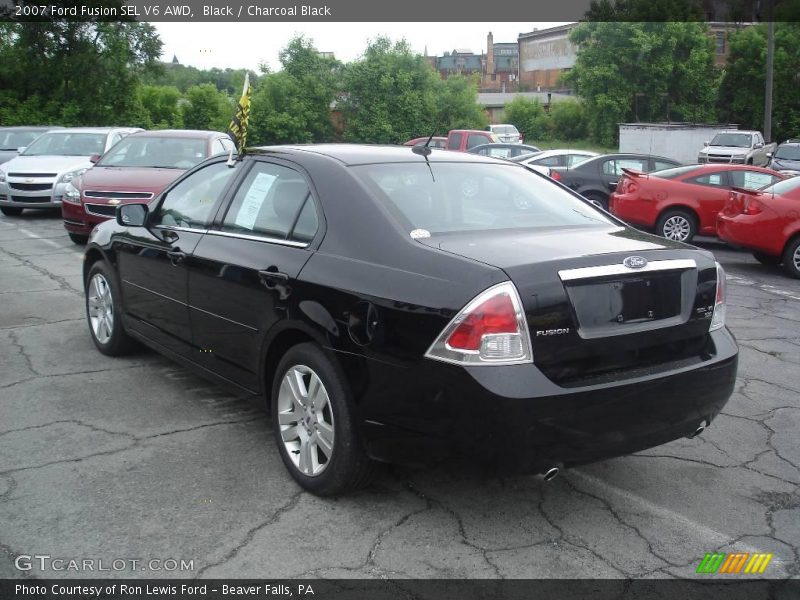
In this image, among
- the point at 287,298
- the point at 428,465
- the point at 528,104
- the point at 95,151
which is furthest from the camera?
the point at 528,104

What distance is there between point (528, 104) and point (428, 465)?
195ft

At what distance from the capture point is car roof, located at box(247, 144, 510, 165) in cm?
440

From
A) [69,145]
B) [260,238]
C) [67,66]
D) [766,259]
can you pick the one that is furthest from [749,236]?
[67,66]

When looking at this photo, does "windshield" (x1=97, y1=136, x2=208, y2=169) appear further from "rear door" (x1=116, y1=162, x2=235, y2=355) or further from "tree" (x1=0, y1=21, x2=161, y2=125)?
"tree" (x1=0, y1=21, x2=161, y2=125)

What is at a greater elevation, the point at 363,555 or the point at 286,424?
the point at 286,424

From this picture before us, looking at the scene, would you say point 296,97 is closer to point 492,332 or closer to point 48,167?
point 48,167

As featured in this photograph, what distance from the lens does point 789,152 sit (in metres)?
25.6

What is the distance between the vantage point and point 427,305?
3.34 meters

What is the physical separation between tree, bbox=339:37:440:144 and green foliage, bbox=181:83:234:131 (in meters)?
5.95

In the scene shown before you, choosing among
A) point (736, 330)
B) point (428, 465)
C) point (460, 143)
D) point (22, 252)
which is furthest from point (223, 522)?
point (460, 143)

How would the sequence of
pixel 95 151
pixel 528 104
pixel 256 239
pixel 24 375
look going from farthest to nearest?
1. pixel 528 104
2. pixel 95 151
3. pixel 24 375
4. pixel 256 239

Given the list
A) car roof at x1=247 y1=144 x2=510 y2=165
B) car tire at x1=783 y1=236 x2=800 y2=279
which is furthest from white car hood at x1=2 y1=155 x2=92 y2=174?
car roof at x1=247 y1=144 x2=510 y2=165

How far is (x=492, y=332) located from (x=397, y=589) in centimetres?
101

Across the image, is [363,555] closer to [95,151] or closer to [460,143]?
[95,151]
